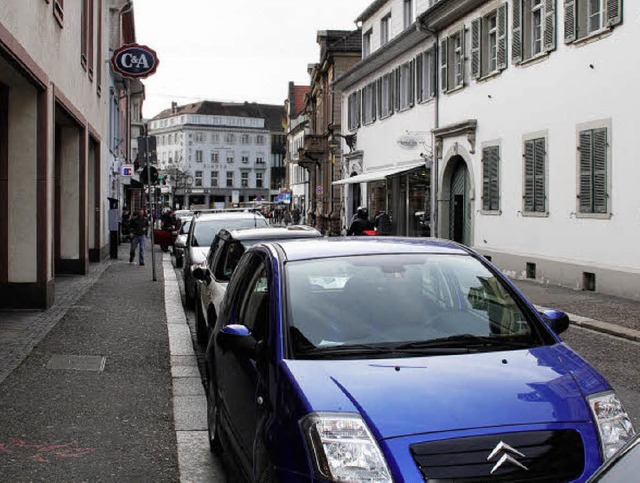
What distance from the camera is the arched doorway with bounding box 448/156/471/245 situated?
992 inches

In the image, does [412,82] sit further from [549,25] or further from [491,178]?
[549,25]

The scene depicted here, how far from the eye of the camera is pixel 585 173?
17.8 m

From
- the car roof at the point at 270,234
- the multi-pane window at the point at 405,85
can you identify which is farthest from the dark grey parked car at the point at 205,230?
the multi-pane window at the point at 405,85

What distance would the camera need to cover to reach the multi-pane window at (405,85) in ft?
97.6

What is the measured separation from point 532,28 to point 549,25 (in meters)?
1.16

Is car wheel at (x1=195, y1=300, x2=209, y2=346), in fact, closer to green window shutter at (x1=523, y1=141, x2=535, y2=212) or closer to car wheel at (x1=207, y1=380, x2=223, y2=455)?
car wheel at (x1=207, y1=380, x2=223, y2=455)

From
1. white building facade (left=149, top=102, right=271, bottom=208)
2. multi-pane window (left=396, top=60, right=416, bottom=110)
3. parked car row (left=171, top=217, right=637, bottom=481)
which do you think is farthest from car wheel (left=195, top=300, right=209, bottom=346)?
white building facade (left=149, top=102, right=271, bottom=208)

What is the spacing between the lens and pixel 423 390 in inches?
148

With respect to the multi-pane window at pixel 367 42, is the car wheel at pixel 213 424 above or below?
below

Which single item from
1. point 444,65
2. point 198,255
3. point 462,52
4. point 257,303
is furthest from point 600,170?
point 257,303

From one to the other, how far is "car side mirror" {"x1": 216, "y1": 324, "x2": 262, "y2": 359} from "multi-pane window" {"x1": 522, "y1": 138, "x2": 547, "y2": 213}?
1591cm

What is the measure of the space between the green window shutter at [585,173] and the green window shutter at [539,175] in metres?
1.74

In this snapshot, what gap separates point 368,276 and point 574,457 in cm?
171

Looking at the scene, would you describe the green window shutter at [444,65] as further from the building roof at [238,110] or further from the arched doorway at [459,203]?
the building roof at [238,110]
